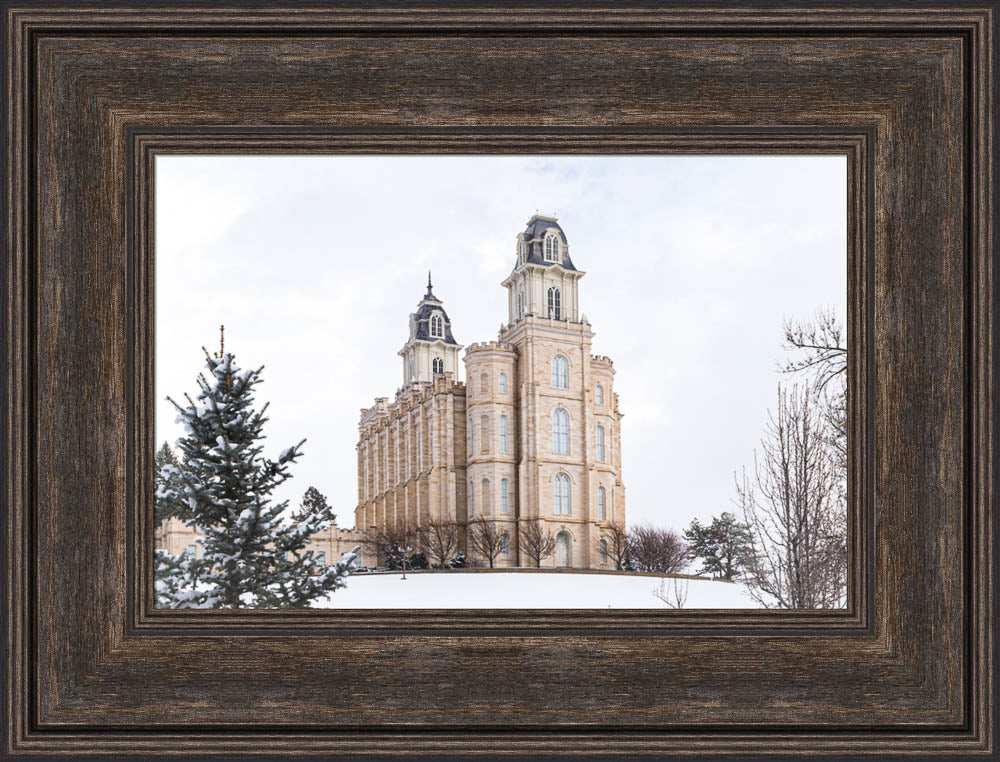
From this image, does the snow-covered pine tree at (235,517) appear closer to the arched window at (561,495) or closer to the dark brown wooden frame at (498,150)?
the dark brown wooden frame at (498,150)

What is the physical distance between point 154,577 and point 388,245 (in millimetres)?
1721

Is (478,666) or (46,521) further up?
(46,521)

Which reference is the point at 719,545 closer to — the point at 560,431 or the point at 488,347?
the point at 560,431

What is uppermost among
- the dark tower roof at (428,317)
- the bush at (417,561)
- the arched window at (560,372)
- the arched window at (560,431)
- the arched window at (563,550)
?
the dark tower roof at (428,317)

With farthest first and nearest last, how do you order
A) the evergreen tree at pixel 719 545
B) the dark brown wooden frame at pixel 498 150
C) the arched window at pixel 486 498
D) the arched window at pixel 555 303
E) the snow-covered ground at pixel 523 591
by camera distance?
1. the arched window at pixel 486 498
2. the evergreen tree at pixel 719 545
3. the arched window at pixel 555 303
4. the snow-covered ground at pixel 523 591
5. the dark brown wooden frame at pixel 498 150

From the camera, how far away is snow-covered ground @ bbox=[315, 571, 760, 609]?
3.88 meters

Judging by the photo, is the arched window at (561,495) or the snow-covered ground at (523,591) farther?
the arched window at (561,495)

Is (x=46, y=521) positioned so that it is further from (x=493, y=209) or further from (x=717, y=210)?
(x=717, y=210)

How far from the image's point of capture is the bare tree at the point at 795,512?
13.1 feet

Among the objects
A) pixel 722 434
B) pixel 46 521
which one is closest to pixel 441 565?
pixel 722 434

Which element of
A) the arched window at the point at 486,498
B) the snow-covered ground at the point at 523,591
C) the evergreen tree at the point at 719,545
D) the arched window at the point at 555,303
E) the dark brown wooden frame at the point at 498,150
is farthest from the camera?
the arched window at the point at 486,498

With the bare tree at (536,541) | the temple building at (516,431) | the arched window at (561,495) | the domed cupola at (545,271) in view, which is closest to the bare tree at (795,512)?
the temple building at (516,431)

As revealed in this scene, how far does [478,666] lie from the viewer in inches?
147

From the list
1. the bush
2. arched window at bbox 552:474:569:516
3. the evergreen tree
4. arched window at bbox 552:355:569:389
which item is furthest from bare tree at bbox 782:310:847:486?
the bush
